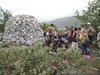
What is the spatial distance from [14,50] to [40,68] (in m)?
1.71

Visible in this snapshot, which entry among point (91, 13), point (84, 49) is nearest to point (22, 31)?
point (84, 49)

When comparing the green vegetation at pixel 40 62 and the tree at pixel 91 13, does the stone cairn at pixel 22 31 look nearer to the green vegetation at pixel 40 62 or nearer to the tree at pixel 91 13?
the tree at pixel 91 13

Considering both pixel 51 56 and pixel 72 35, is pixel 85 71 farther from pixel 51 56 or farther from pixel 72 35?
pixel 72 35

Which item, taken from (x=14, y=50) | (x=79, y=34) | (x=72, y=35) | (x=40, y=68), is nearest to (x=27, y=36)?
(x=72, y=35)

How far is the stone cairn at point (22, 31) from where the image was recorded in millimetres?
23297

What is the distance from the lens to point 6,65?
13055 millimetres

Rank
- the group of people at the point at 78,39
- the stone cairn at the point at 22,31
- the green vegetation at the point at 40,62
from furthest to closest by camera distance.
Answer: the stone cairn at the point at 22,31 → the group of people at the point at 78,39 → the green vegetation at the point at 40,62

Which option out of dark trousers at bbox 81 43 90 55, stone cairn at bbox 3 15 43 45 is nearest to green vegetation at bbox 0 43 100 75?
dark trousers at bbox 81 43 90 55

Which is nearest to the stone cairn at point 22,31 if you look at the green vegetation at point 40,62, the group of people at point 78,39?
the group of people at point 78,39

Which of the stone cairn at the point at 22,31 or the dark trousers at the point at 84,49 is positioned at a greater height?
the stone cairn at the point at 22,31

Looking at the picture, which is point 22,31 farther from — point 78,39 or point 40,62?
point 40,62

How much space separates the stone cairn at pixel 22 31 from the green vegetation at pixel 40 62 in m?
9.43

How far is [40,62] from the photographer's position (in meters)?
12.8

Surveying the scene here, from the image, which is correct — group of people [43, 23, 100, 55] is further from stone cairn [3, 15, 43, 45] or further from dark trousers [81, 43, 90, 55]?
stone cairn [3, 15, 43, 45]
